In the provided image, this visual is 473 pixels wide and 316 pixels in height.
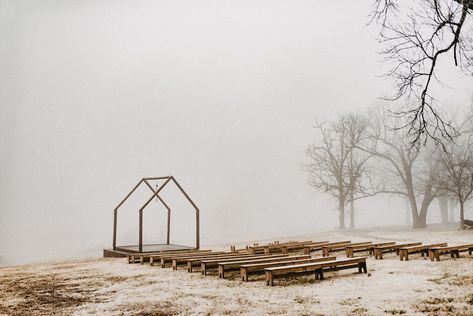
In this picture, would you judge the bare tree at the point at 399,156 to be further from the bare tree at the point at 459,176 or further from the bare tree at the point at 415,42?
the bare tree at the point at 415,42

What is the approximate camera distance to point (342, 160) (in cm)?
3722

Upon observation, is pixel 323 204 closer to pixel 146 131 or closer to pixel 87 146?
pixel 146 131

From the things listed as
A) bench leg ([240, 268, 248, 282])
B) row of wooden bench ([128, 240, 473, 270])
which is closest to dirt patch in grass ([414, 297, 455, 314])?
bench leg ([240, 268, 248, 282])

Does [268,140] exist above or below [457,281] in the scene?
above

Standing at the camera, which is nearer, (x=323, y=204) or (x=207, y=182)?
(x=323, y=204)

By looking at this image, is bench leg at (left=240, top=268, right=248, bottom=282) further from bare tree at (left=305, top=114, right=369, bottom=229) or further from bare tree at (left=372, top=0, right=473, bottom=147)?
bare tree at (left=305, top=114, right=369, bottom=229)

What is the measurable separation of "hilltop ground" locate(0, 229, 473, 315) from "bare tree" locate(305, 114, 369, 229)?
22.8m

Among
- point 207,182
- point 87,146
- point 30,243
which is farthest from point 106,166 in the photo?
point 30,243

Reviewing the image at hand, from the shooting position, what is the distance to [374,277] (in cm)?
1012

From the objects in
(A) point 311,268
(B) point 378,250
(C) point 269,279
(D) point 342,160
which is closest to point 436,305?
(A) point 311,268

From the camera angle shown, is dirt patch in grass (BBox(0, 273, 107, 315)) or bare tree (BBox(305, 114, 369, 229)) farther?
bare tree (BBox(305, 114, 369, 229))

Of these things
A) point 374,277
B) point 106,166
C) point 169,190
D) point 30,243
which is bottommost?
point 30,243

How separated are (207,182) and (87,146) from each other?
201ft

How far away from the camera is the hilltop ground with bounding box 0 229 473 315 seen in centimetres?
698
